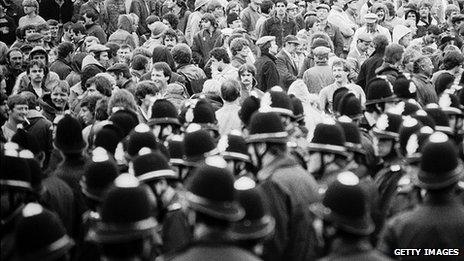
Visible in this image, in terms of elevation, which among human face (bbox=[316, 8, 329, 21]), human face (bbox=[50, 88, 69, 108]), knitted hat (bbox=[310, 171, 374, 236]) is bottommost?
human face (bbox=[316, 8, 329, 21])

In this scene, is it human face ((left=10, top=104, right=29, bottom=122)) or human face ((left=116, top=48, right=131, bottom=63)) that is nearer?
human face ((left=10, top=104, right=29, bottom=122))

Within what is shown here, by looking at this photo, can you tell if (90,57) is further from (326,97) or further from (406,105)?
(406,105)

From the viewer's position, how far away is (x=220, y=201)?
4.74 m

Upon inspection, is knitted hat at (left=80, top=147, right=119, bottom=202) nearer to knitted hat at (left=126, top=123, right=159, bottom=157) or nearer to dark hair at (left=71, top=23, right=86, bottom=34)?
knitted hat at (left=126, top=123, right=159, bottom=157)

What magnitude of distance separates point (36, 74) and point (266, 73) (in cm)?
339

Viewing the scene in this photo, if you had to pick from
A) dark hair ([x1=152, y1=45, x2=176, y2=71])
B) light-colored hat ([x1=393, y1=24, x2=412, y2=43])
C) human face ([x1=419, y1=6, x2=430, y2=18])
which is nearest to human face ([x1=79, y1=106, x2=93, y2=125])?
dark hair ([x1=152, y1=45, x2=176, y2=71])

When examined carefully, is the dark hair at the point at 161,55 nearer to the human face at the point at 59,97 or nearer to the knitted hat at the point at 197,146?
the human face at the point at 59,97

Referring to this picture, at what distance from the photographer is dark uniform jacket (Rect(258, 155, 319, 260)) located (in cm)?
633

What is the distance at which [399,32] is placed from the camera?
15906mm

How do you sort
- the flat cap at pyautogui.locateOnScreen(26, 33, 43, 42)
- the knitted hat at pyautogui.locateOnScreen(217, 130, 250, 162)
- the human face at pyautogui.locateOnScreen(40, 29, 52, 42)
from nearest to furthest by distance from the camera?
the knitted hat at pyautogui.locateOnScreen(217, 130, 250, 162), the flat cap at pyautogui.locateOnScreen(26, 33, 43, 42), the human face at pyautogui.locateOnScreen(40, 29, 52, 42)

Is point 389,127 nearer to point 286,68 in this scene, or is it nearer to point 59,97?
point 59,97

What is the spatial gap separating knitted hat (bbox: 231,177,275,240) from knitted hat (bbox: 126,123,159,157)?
1844mm

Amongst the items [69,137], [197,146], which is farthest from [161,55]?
[197,146]

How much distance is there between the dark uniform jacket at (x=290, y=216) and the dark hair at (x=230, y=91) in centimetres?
329
